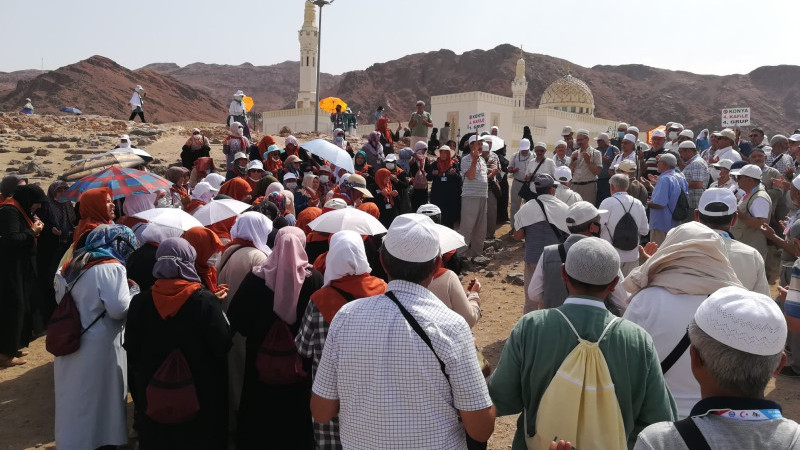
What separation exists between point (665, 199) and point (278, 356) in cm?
494

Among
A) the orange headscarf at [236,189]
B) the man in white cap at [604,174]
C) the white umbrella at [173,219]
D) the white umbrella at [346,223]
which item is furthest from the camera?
the man in white cap at [604,174]

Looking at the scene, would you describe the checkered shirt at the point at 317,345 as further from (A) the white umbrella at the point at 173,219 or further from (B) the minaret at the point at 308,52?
(B) the minaret at the point at 308,52

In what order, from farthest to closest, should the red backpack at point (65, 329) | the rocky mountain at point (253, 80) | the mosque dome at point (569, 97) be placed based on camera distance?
the rocky mountain at point (253, 80), the mosque dome at point (569, 97), the red backpack at point (65, 329)

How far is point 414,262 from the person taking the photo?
2.37 meters

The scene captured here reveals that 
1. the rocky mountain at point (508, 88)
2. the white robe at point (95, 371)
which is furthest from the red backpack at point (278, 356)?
the rocky mountain at point (508, 88)

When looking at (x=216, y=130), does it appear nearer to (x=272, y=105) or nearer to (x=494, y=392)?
(x=494, y=392)

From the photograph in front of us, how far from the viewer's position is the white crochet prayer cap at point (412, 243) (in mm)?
2369

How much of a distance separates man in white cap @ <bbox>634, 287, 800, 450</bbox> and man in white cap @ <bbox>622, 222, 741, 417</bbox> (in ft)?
3.37

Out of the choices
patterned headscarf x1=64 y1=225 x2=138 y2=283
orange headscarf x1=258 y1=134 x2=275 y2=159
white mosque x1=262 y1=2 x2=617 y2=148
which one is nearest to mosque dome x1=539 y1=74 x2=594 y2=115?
white mosque x1=262 y1=2 x2=617 y2=148

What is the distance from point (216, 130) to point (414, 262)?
20.4 meters

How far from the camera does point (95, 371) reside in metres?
3.84

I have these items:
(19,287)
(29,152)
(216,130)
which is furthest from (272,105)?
(19,287)

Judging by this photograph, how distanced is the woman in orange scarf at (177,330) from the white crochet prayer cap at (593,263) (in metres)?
2.00

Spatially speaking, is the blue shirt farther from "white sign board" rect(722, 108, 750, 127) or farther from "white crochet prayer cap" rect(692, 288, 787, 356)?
"white sign board" rect(722, 108, 750, 127)
